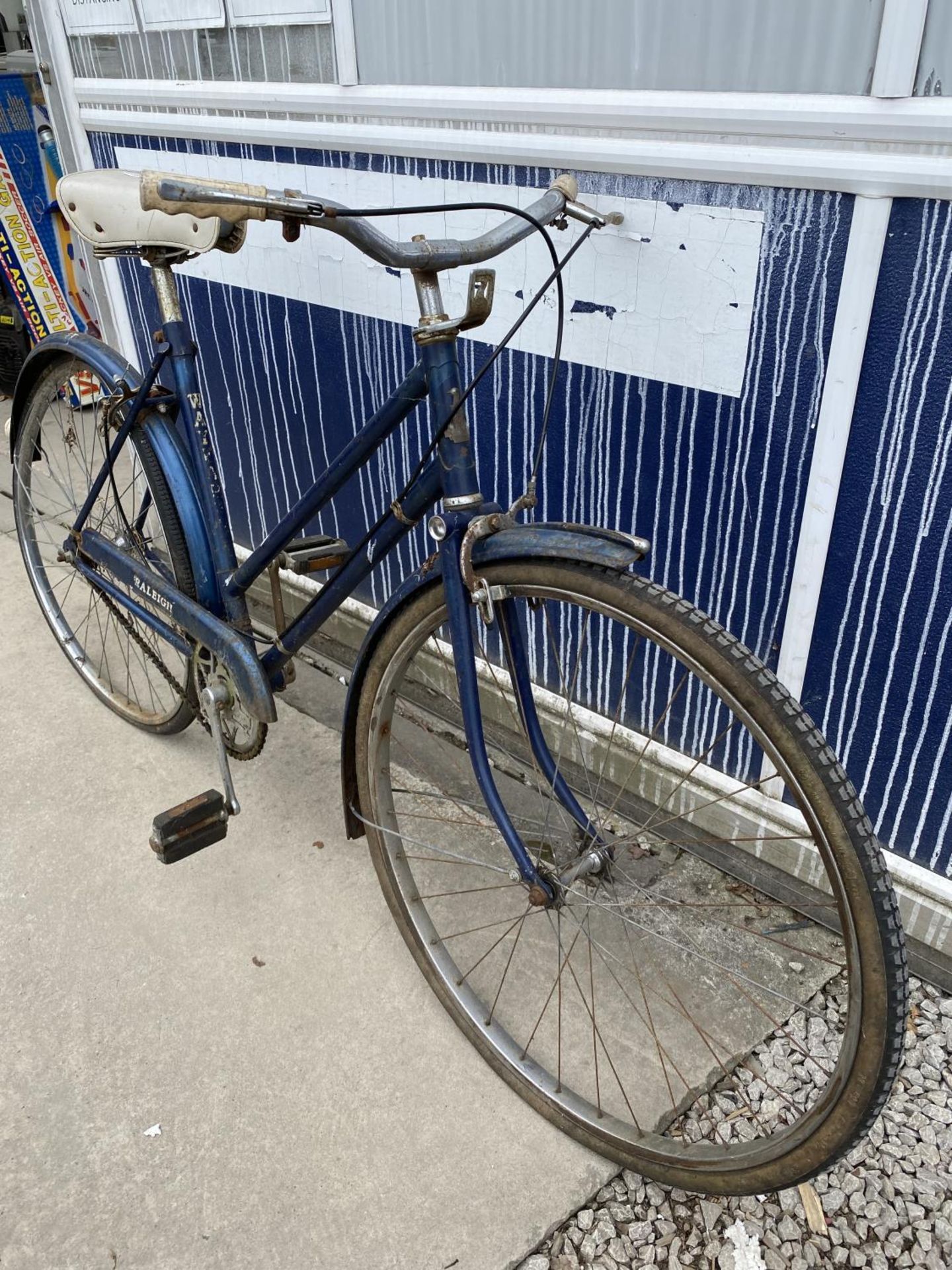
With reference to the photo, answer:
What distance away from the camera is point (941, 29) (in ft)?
4.72

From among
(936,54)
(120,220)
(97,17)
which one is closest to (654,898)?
(936,54)

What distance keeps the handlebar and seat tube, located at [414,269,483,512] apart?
5 centimetres

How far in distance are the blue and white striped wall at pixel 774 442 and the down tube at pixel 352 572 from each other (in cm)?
54

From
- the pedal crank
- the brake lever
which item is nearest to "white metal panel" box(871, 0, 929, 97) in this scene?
the brake lever

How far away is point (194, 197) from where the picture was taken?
1.31 metres

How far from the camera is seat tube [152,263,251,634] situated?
6.95 ft

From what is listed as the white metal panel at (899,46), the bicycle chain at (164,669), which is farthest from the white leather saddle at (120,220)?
the white metal panel at (899,46)

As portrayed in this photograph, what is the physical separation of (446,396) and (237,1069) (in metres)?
1.36

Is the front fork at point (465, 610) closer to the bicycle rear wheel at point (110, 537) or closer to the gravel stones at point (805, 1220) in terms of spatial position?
the gravel stones at point (805, 1220)

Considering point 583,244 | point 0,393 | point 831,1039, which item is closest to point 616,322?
point 583,244

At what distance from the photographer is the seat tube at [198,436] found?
2119 mm

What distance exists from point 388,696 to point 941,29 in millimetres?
1360

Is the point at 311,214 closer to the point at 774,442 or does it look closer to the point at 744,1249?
the point at 774,442

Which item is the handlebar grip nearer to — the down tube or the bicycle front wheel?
the down tube
